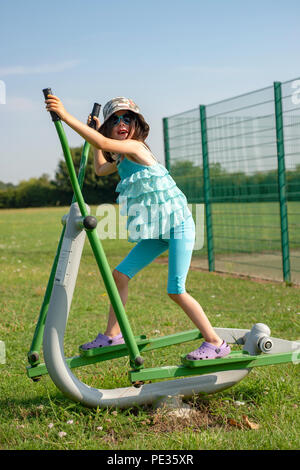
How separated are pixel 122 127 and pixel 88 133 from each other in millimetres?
417

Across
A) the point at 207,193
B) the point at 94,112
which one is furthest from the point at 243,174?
the point at 94,112

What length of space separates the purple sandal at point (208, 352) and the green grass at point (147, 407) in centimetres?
29

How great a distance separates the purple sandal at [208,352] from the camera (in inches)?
117

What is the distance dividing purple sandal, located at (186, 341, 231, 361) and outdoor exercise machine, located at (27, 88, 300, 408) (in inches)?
1.6

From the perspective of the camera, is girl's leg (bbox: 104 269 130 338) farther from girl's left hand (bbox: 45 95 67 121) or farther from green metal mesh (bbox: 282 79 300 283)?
green metal mesh (bbox: 282 79 300 283)

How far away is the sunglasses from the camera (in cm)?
307

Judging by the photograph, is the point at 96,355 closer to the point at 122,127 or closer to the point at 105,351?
the point at 105,351

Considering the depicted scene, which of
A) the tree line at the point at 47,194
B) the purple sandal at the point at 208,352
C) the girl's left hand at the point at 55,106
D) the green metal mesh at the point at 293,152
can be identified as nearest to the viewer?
the girl's left hand at the point at 55,106

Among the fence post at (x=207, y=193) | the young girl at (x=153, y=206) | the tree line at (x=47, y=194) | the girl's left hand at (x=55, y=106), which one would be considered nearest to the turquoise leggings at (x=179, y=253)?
the young girl at (x=153, y=206)

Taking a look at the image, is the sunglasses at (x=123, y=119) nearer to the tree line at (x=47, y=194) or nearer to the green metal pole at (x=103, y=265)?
the green metal pole at (x=103, y=265)

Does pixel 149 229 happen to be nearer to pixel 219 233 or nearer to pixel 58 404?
pixel 58 404

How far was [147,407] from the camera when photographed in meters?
3.09

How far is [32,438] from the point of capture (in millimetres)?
2764

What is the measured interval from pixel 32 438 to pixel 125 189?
4.46 ft
